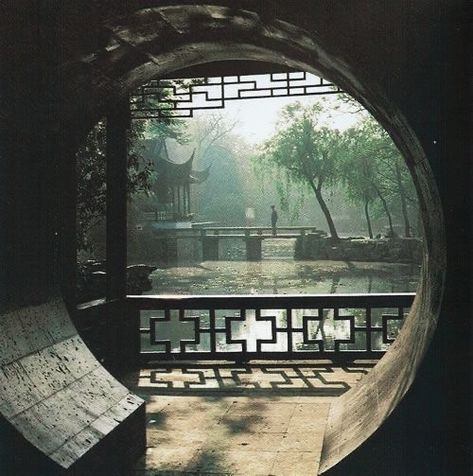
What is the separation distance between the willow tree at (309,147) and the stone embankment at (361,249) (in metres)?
0.76

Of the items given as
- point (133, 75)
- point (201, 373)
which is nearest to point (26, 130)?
point (133, 75)

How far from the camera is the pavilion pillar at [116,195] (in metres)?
6.36

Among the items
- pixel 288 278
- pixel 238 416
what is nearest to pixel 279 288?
pixel 288 278

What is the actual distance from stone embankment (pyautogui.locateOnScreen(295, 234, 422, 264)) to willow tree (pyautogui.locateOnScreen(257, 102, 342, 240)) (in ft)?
2.51

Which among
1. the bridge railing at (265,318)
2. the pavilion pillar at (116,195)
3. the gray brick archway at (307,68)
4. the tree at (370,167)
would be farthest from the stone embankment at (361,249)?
the gray brick archway at (307,68)

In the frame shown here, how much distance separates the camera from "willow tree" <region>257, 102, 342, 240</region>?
1067 inches

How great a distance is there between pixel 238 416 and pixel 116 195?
2.69 m

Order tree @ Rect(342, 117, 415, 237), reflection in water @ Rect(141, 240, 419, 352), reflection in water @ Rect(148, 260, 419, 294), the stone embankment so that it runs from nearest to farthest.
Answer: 1. reflection in water @ Rect(141, 240, 419, 352)
2. reflection in water @ Rect(148, 260, 419, 294)
3. the stone embankment
4. tree @ Rect(342, 117, 415, 237)

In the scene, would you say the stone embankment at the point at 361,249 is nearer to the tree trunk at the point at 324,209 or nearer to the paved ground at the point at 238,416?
the tree trunk at the point at 324,209

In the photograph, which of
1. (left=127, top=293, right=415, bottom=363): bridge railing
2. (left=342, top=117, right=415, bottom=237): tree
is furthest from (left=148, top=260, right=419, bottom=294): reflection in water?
(left=127, top=293, right=415, bottom=363): bridge railing

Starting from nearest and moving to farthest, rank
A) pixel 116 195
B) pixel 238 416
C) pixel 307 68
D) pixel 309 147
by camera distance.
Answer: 1. pixel 307 68
2. pixel 238 416
3. pixel 116 195
4. pixel 309 147

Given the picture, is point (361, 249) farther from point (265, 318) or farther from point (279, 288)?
point (265, 318)

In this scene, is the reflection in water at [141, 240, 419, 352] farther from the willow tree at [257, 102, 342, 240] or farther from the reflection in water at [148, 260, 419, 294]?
the willow tree at [257, 102, 342, 240]

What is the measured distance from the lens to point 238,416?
4727 mm
